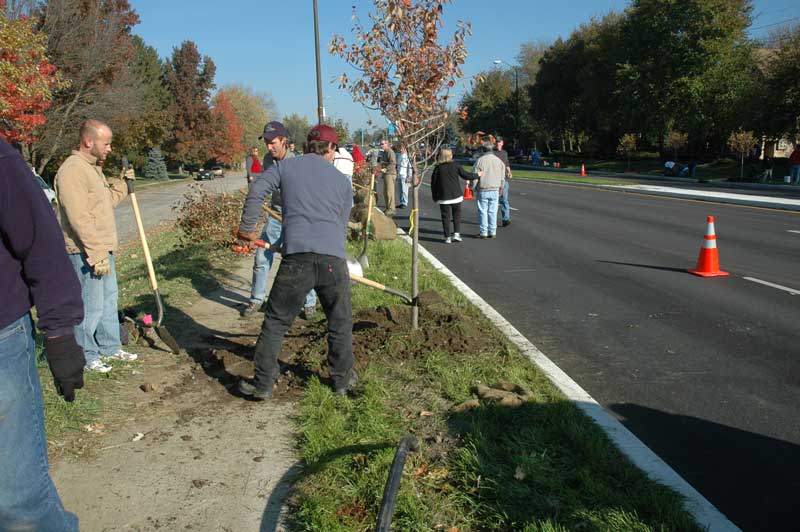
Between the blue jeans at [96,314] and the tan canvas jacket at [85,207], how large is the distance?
168mm

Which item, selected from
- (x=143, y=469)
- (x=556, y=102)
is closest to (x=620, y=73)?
(x=556, y=102)

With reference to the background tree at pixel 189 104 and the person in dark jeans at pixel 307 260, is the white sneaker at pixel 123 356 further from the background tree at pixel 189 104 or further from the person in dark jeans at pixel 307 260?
the background tree at pixel 189 104

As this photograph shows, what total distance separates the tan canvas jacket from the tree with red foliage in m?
61.9

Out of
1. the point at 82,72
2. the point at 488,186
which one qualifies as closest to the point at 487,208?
the point at 488,186

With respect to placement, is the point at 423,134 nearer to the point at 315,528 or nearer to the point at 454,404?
the point at 454,404

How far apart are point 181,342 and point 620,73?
51248 millimetres

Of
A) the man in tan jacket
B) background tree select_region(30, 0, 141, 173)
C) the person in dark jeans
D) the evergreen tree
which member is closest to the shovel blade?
the man in tan jacket

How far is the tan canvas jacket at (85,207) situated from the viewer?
16.0ft

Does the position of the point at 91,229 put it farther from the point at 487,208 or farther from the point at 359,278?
the point at 487,208

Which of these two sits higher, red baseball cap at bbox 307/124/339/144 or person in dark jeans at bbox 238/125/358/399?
red baseball cap at bbox 307/124/339/144

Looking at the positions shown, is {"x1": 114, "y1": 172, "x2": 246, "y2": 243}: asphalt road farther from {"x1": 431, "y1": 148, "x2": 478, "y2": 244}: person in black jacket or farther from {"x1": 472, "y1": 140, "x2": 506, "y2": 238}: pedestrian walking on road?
{"x1": 472, "y1": 140, "x2": 506, "y2": 238}: pedestrian walking on road

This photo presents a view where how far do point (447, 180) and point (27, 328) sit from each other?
10251 millimetres

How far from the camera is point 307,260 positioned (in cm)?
456

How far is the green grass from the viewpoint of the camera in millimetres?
3137
